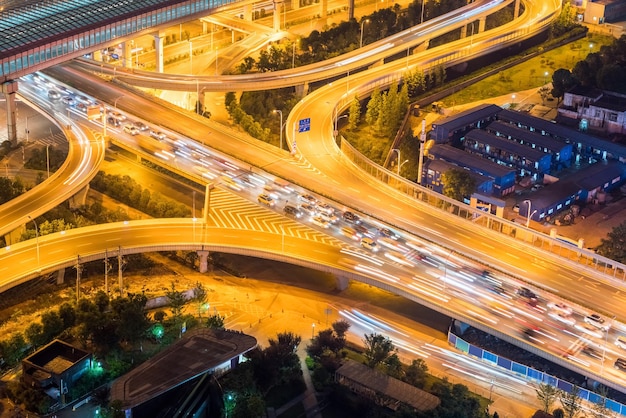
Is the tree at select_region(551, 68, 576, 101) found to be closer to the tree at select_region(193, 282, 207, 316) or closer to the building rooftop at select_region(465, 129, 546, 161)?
the building rooftop at select_region(465, 129, 546, 161)

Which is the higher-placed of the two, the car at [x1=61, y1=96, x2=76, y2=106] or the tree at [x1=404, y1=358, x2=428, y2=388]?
the car at [x1=61, y1=96, x2=76, y2=106]

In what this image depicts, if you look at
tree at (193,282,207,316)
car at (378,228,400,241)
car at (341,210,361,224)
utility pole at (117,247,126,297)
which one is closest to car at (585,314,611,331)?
car at (378,228,400,241)

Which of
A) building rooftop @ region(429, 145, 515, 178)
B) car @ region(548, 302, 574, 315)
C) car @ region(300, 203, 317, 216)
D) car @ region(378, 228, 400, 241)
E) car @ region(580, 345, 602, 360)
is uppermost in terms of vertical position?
car @ region(300, 203, 317, 216)

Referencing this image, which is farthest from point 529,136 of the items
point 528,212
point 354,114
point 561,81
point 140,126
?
point 140,126

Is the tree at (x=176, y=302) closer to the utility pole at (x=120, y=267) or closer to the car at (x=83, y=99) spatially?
the utility pole at (x=120, y=267)

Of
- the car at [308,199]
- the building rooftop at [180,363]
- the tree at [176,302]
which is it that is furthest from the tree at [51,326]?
the car at [308,199]

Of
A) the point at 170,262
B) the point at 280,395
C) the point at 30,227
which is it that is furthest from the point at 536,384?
the point at 30,227

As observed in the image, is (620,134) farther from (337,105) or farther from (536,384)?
(536,384)

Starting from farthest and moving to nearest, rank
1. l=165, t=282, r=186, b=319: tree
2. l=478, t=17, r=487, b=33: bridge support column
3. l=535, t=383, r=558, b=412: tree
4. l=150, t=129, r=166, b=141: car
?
l=478, t=17, r=487, b=33: bridge support column → l=150, t=129, r=166, b=141: car → l=165, t=282, r=186, b=319: tree → l=535, t=383, r=558, b=412: tree
